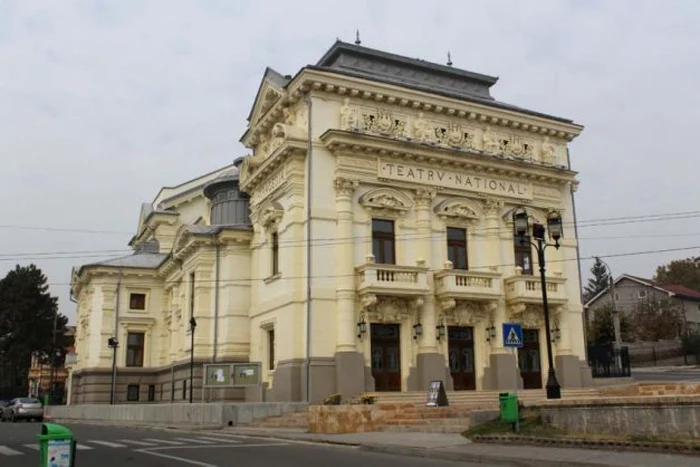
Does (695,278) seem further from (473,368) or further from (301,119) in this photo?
(301,119)

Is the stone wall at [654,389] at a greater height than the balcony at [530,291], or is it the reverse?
the balcony at [530,291]

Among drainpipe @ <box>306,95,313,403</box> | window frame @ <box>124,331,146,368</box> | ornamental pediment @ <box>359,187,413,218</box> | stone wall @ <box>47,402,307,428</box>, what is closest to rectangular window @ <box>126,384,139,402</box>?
window frame @ <box>124,331,146,368</box>

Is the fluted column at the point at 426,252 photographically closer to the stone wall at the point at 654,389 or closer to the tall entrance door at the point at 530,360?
the tall entrance door at the point at 530,360

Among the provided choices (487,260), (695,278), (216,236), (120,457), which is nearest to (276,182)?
(216,236)

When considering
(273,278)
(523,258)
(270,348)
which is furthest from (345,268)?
(523,258)

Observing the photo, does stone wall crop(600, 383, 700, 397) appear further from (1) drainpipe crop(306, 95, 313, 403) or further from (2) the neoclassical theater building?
(1) drainpipe crop(306, 95, 313, 403)

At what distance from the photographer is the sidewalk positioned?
12219 mm

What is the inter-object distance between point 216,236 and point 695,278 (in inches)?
2836

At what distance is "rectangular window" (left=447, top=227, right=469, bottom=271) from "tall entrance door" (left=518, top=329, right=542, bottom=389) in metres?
4.34

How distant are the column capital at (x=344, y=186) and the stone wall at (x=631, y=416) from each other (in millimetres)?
15672

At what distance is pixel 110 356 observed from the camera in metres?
45.9

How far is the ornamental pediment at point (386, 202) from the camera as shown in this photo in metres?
31.0

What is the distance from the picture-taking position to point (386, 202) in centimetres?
3125

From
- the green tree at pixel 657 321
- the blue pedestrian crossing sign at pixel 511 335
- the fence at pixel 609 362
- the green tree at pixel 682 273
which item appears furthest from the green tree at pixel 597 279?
the blue pedestrian crossing sign at pixel 511 335
